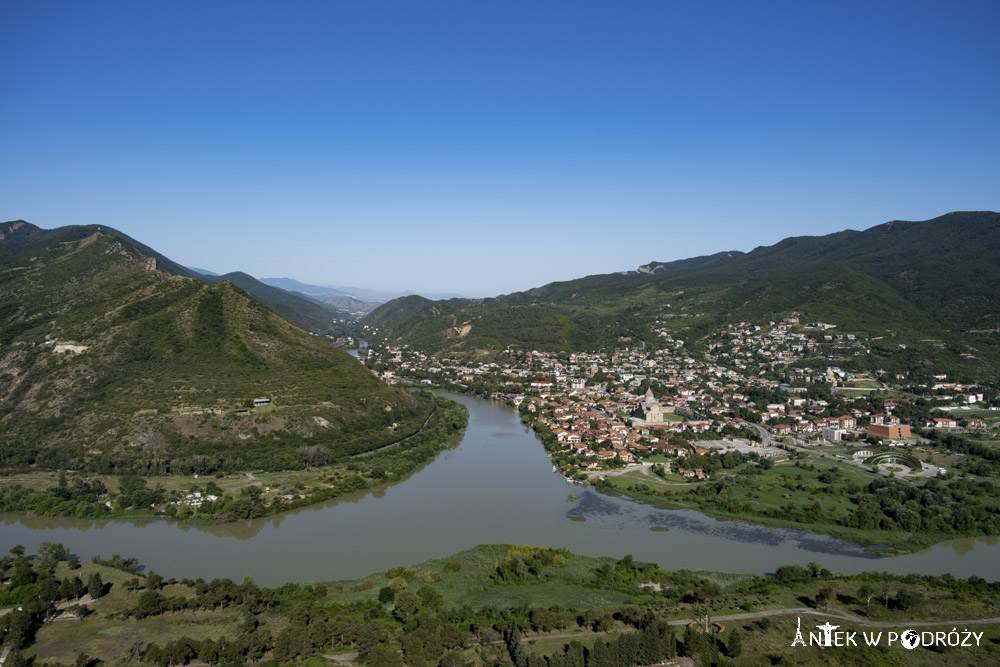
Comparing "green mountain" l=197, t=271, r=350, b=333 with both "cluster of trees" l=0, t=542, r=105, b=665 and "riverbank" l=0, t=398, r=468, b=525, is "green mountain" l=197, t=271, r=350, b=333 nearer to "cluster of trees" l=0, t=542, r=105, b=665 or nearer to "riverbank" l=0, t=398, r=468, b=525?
"riverbank" l=0, t=398, r=468, b=525

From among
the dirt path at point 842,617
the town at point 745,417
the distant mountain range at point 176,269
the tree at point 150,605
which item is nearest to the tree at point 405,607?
the tree at point 150,605

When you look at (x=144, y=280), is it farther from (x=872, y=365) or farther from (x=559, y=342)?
(x=872, y=365)

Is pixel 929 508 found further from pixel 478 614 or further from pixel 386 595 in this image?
pixel 386 595

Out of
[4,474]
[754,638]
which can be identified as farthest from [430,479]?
[4,474]

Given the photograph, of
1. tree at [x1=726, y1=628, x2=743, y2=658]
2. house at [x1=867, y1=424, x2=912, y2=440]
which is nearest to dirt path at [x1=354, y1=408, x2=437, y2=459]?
tree at [x1=726, y1=628, x2=743, y2=658]

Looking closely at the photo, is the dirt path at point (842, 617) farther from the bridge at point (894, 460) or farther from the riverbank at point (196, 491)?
the riverbank at point (196, 491)

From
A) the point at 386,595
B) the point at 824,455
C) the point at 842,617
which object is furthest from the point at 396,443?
the point at 842,617
